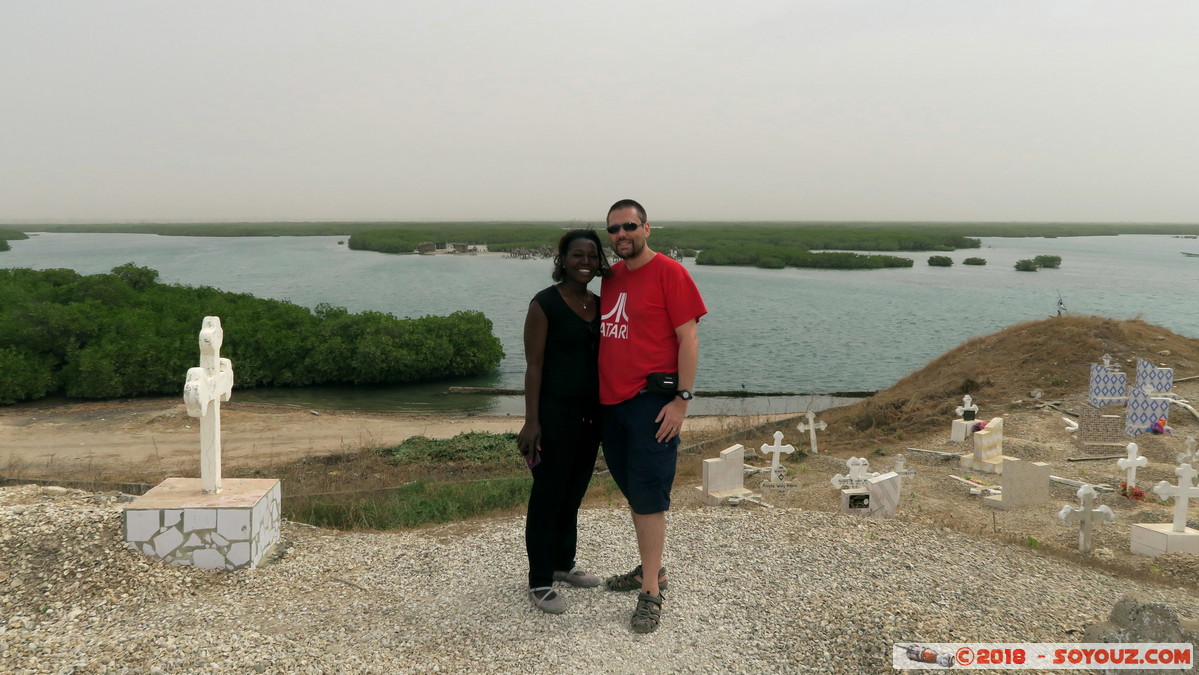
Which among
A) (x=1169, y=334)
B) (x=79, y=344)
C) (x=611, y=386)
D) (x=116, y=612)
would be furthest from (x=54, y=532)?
(x=79, y=344)

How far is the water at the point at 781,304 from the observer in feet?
90.8

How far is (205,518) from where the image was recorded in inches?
211

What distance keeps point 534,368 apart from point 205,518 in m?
2.85

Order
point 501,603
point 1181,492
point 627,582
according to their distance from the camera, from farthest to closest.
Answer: point 1181,492 < point 627,582 < point 501,603

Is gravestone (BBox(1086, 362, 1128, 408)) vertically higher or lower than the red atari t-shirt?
lower

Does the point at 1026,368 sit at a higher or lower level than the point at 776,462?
higher

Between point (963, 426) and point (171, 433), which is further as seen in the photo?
point (171, 433)

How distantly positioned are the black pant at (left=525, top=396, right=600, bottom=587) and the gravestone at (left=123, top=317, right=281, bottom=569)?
7.27 ft

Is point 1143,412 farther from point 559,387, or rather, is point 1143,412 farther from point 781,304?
point 781,304

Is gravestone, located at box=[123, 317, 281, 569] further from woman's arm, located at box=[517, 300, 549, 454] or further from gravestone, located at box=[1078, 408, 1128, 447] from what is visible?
gravestone, located at box=[1078, 408, 1128, 447]

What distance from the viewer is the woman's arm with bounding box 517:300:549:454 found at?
4.33 metres

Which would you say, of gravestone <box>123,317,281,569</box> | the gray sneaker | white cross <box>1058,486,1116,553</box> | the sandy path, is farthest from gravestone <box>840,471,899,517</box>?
the sandy path

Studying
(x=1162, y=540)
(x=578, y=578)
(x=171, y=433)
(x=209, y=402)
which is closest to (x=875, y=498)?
(x=1162, y=540)

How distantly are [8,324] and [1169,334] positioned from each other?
32.7 meters
